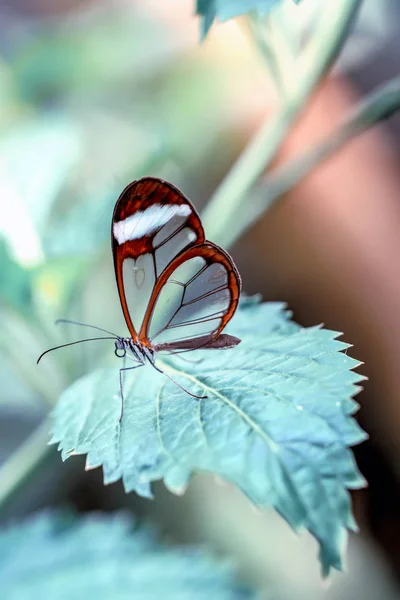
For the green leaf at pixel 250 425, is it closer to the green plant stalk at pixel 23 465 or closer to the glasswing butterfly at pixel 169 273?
the glasswing butterfly at pixel 169 273

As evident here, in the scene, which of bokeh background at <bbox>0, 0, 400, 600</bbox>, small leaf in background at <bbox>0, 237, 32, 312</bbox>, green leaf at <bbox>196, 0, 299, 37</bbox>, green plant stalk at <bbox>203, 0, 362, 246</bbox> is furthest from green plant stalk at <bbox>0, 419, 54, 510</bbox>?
green leaf at <bbox>196, 0, 299, 37</bbox>

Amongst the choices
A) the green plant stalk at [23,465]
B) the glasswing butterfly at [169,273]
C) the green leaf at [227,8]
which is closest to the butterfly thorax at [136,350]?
the glasswing butterfly at [169,273]

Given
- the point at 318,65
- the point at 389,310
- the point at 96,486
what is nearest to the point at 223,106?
the point at 389,310

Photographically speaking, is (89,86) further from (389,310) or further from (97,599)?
(97,599)

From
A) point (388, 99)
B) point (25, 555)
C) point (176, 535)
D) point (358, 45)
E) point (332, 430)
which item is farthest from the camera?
point (358, 45)

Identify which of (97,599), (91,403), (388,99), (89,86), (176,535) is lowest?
(176,535)

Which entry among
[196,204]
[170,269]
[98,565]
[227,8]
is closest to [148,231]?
[170,269]
